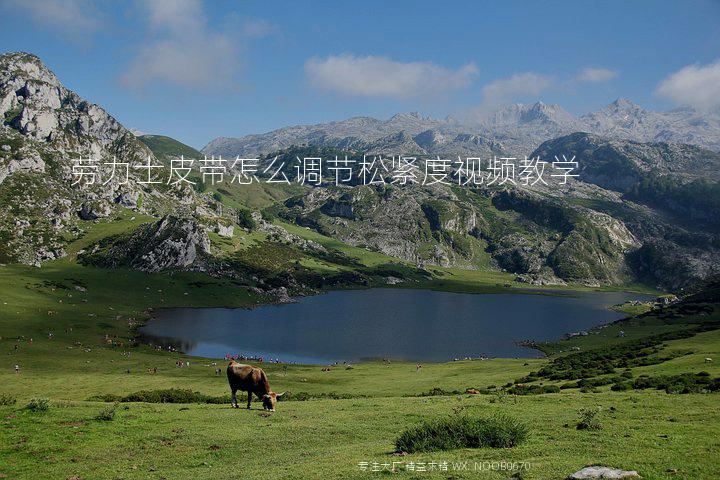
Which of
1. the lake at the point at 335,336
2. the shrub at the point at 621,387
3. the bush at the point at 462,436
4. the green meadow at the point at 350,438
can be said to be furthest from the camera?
the lake at the point at 335,336

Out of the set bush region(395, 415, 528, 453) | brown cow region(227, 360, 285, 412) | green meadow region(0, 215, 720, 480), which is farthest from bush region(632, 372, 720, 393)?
brown cow region(227, 360, 285, 412)

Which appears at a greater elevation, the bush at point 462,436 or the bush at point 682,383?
the bush at point 462,436

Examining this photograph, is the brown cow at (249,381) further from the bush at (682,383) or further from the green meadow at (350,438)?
the bush at (682,383)

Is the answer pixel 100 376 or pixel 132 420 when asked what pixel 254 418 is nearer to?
pixel 132 420

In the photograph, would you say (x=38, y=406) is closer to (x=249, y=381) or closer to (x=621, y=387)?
(x=249, y=381)

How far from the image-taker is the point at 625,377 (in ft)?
157

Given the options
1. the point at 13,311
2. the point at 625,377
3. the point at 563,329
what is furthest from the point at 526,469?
the point at 563,329

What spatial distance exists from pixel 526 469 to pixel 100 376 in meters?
77.4

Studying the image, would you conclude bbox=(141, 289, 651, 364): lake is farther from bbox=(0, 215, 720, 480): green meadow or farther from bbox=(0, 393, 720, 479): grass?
bbox=(0, 393, 720, 479): grass

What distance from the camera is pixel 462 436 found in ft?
70.0

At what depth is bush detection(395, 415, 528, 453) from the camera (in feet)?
68.8

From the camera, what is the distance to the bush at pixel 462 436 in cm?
2097

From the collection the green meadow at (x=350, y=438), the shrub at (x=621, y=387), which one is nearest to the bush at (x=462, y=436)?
the green meadow at (x=350, y=438)

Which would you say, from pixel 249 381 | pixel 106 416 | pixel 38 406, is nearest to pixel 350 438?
pixel 249 381
